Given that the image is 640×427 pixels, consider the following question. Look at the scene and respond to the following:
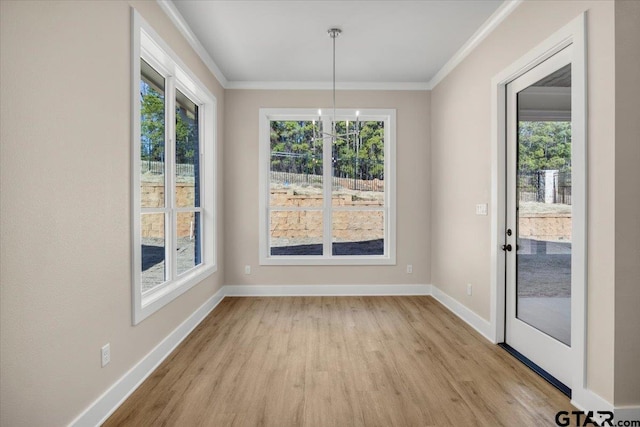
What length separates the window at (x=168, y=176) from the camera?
2.61 m

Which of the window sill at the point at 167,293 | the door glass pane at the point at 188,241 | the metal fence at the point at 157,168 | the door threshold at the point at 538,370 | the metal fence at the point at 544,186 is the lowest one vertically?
the door threshold at the point at 538,370

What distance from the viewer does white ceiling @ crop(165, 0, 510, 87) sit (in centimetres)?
314

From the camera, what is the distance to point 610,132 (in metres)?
2.03

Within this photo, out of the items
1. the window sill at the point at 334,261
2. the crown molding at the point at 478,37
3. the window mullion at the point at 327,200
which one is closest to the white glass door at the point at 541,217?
the crown molding at the point at 478,37

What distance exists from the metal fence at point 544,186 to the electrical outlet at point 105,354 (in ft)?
10.1

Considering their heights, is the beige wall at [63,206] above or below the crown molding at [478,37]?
below

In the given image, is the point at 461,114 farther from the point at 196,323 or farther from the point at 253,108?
the point at 196,323

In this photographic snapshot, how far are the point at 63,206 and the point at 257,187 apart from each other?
3303 mm

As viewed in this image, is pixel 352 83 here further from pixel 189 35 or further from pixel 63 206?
pixel 63 206

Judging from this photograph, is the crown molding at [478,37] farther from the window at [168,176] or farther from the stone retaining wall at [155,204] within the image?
the stone retaining wall at [155,204]

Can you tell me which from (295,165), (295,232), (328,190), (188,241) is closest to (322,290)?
(295,232)

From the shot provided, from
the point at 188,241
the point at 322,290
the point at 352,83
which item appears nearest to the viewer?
the point at 188,241

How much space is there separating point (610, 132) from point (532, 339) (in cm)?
168

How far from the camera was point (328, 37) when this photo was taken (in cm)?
368
